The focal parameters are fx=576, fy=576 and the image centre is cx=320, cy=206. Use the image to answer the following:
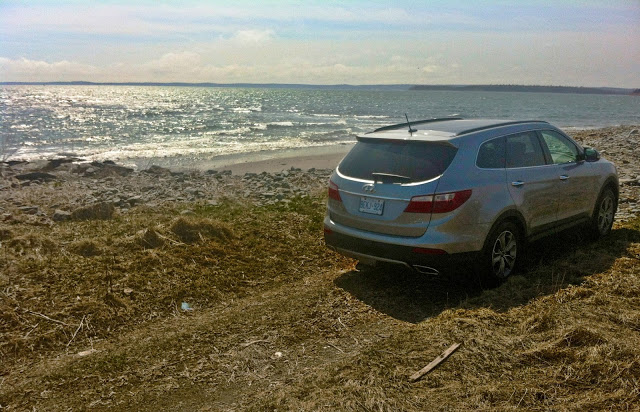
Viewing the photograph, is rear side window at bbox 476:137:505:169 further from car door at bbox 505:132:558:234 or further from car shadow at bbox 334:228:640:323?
car shadow at bbox 334:228:640:323

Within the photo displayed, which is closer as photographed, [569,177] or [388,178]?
[388,178]

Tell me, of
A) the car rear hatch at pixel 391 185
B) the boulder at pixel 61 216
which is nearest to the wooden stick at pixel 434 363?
the car rear hatch at pixel 391 185

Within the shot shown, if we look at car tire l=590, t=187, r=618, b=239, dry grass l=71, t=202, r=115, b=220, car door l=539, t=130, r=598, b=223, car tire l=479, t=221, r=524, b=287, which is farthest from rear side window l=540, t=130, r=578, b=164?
dry grass l=71, t=202, r=115, b=220

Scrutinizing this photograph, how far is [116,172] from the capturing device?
15.7 meters

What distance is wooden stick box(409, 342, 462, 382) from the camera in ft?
12.4

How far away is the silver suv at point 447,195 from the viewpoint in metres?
5.29

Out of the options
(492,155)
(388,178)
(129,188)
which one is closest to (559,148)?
(492,155)

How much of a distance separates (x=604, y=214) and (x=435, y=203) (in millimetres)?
3553

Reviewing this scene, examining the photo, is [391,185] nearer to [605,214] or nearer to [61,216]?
[605,214]

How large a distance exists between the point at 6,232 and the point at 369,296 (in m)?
4.68

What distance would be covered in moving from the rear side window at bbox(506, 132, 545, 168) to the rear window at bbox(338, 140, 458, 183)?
94 centimetres

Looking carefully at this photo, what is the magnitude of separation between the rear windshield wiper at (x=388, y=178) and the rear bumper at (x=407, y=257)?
595 mm

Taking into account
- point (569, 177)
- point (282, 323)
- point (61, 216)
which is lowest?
point (61, 216)

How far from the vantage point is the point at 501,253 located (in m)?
5.80
